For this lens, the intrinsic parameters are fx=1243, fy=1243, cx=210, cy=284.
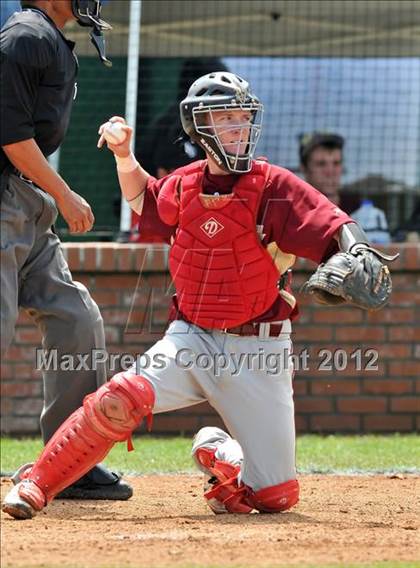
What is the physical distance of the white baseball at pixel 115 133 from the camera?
5.05m

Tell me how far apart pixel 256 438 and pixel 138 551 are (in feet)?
3.49

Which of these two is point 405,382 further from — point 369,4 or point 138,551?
point 138,551

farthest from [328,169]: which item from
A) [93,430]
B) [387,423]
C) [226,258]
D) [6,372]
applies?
[93,430]

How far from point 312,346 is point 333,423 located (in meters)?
0.52

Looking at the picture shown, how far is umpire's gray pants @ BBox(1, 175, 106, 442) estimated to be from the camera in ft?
15.9

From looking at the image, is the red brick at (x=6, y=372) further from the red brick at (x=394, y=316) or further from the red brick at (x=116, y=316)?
the red brick at (x=394, y=316)

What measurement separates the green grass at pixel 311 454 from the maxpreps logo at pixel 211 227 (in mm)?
1873

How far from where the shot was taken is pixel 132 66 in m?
8.95

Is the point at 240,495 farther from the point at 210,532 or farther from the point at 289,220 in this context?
the point at 289,220

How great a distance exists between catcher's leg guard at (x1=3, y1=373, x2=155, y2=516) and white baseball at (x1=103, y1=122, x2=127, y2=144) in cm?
101

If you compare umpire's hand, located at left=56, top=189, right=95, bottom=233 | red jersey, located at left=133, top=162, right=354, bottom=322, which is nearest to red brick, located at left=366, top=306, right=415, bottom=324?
red jersey, located at left=133, top=162, right=354, bottom=322

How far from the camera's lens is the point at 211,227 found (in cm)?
495

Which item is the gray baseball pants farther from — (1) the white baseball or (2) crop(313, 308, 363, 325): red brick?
(2) crop(313, 308, 363, 325): red brick

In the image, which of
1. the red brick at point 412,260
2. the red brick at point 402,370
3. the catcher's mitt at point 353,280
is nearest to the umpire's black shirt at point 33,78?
the catcher's mitt at point 353,280
